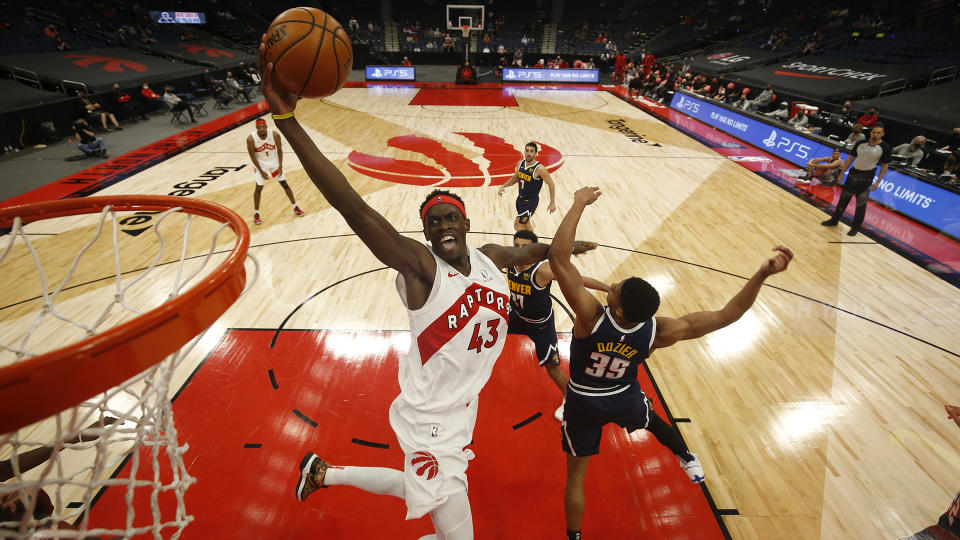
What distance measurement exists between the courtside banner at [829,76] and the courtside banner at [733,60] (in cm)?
198

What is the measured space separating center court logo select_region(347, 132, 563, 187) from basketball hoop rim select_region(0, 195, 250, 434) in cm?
779

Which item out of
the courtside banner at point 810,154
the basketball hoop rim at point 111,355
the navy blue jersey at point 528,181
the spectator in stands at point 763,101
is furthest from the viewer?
the spectator in stands at point 763,101

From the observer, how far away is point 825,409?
417cm

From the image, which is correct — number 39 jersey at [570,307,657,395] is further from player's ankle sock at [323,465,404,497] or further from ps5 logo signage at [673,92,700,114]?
ps5 logo signage at [673,92,700,114]

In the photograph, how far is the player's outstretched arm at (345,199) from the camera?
1.86 m

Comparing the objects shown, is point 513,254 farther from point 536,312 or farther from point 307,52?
point 307,52

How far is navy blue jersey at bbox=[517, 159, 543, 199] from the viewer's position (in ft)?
20.4

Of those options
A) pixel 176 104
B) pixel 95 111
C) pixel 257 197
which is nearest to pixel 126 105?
pixel 95 111

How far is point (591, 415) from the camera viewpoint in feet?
8.96

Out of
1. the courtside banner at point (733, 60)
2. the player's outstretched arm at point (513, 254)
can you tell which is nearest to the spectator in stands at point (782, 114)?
the courtside banner at point (733, 60)

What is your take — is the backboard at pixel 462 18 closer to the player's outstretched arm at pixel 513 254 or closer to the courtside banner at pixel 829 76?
the courtside banner at pixel 829 76

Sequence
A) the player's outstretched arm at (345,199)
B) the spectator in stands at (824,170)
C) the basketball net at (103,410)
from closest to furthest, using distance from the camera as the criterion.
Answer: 1. the basketball net at (103,410)
2. the player's outstretched arm at (345,199)
3. the spectator in stands at (824,170)

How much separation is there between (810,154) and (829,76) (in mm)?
9402

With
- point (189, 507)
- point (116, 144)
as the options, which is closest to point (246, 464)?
point (189, 507)
